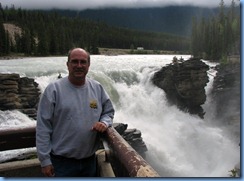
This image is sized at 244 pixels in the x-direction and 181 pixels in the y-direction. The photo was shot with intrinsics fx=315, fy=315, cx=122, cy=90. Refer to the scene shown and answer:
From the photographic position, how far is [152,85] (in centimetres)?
539

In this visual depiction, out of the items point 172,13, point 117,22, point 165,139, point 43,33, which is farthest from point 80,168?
point 165,139

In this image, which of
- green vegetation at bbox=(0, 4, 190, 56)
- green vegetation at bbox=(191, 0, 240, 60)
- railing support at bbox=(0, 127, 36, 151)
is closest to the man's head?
railing support at bbox=(0, 127, 36, 151)

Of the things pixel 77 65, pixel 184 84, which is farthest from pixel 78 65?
pixel 184 84

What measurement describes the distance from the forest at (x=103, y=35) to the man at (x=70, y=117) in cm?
105

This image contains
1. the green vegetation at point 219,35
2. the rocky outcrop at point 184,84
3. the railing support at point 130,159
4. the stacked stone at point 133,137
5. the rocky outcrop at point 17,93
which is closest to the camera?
the railing support at point 130,159

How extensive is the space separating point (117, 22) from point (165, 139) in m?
1.42

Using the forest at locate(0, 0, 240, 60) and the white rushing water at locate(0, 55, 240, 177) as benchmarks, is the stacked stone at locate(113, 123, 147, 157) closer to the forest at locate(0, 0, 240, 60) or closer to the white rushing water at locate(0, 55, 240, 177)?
the white rushing water at locate(0, 55, 240, 177)

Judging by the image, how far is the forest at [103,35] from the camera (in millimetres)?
1956

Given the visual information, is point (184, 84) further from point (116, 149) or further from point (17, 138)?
point (116, 149)

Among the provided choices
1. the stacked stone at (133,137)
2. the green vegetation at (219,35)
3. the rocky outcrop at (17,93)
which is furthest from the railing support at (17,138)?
the rocky outcrop at (17,93)

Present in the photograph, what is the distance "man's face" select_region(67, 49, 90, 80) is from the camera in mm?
780

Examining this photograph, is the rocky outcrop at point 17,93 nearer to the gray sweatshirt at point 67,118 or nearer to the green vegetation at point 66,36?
the green vegetation at point 66,36

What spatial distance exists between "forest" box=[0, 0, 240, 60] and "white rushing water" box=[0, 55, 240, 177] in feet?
0.56

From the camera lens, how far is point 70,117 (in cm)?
78
